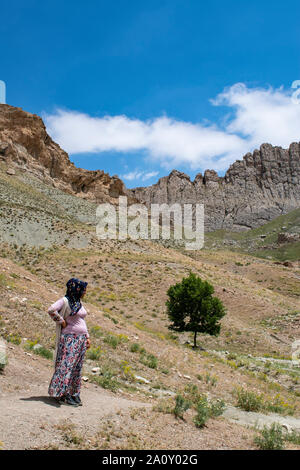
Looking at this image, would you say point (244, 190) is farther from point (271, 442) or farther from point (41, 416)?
point (41, 416)

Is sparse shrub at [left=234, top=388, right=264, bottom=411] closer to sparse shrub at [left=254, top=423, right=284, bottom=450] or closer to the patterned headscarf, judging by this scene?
sparse shrub at [left=254, top=423, right=284, bottom=450]

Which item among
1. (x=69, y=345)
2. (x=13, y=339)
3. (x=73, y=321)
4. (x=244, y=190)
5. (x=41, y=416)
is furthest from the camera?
(x=244, y=190)

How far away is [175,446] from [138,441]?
20.3 inches

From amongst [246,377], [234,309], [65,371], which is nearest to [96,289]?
[234,309]

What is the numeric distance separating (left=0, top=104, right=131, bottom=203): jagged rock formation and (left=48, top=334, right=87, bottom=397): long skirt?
209 ft

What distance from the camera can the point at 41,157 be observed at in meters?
75.6

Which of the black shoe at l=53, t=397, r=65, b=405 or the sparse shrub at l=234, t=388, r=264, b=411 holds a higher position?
the black shoe at l=53, t=397, r=65, b=405

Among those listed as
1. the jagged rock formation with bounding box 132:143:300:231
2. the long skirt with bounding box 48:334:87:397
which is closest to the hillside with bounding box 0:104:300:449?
the long skirt with bounding box 48:334:87:397

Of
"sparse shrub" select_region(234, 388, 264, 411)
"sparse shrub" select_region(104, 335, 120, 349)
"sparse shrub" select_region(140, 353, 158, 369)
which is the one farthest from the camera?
"sparse shrub" select_region(104, 335, 120, 349)

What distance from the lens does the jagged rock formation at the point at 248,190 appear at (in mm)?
160625

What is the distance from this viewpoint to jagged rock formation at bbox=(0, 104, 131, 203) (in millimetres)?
67188

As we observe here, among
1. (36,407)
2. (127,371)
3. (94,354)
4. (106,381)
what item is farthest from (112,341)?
(36,407)

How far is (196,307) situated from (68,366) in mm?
16016
